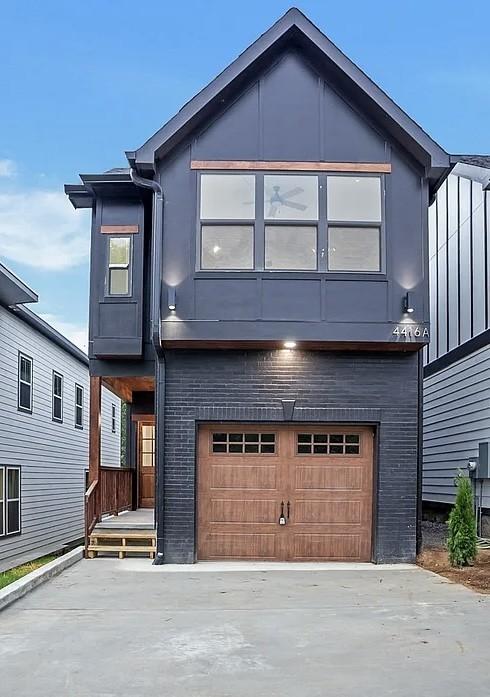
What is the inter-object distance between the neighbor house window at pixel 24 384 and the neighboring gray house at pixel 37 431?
0.07 feet

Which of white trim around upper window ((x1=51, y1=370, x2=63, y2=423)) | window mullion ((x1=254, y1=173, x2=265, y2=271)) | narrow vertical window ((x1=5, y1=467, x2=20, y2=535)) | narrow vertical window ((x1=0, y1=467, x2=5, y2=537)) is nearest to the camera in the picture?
window mullion ((x1=254, y1=173, x2=265, y2=271))

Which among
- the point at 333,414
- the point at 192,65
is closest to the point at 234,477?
the point at 333,414

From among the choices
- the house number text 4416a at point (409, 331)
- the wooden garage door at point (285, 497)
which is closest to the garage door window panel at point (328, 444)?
the wooden garage door at point (285, 497)

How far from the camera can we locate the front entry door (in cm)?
1922

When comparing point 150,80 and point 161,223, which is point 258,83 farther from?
point 150,80

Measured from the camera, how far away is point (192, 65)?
281 ft

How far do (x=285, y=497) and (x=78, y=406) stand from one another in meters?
12.5

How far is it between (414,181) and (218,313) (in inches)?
138

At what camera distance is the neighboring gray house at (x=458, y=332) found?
1549cm

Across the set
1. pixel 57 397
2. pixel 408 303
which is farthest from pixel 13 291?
pixel 408 303

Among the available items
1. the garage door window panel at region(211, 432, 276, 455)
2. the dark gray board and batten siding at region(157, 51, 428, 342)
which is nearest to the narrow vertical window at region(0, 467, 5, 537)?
the garage door window panel at region(211, 432, 276, 455)

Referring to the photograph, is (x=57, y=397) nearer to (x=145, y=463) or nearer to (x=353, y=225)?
(x=145, y=463)

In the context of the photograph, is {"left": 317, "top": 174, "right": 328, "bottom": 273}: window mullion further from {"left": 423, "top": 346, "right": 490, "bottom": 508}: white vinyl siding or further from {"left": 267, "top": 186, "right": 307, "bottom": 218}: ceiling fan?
{"left": 423, "top": 346, "right": 490, "bottom": 508}: white vinyl siding

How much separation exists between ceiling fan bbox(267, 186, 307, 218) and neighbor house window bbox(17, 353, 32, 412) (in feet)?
25.2
